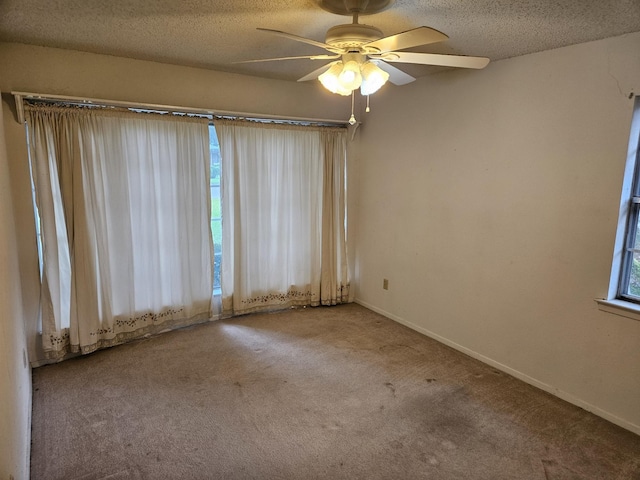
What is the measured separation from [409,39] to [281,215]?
99.8 inches

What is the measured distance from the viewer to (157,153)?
11.1ft

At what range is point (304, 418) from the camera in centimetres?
249

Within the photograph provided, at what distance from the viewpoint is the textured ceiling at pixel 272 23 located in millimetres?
2020

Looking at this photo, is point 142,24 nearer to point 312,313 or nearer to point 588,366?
point 312,313

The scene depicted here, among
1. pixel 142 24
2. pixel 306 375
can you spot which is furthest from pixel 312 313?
pixel 142 24

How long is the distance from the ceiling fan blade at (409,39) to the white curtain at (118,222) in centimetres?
213

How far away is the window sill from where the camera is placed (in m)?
2.37

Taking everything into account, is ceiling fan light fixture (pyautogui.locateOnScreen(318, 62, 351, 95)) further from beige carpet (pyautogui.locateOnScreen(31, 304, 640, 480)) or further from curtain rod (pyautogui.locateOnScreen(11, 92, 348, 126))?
beige carpet (pyautogui.locateOnScreen(31, 304, 640, 480))

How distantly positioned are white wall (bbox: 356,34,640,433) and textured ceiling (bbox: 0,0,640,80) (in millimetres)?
323

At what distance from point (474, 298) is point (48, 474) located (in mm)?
3019

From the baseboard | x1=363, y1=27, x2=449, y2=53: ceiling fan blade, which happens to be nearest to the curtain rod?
x1=363, y1=27, x2=449, y2=53: ceiling fan blade

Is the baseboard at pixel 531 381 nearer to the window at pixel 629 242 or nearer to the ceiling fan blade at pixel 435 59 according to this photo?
the window at pixel 629 242

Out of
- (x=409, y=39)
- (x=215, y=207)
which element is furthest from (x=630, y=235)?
(x=215, y=207)

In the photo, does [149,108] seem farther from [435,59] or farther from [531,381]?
[531,381]
